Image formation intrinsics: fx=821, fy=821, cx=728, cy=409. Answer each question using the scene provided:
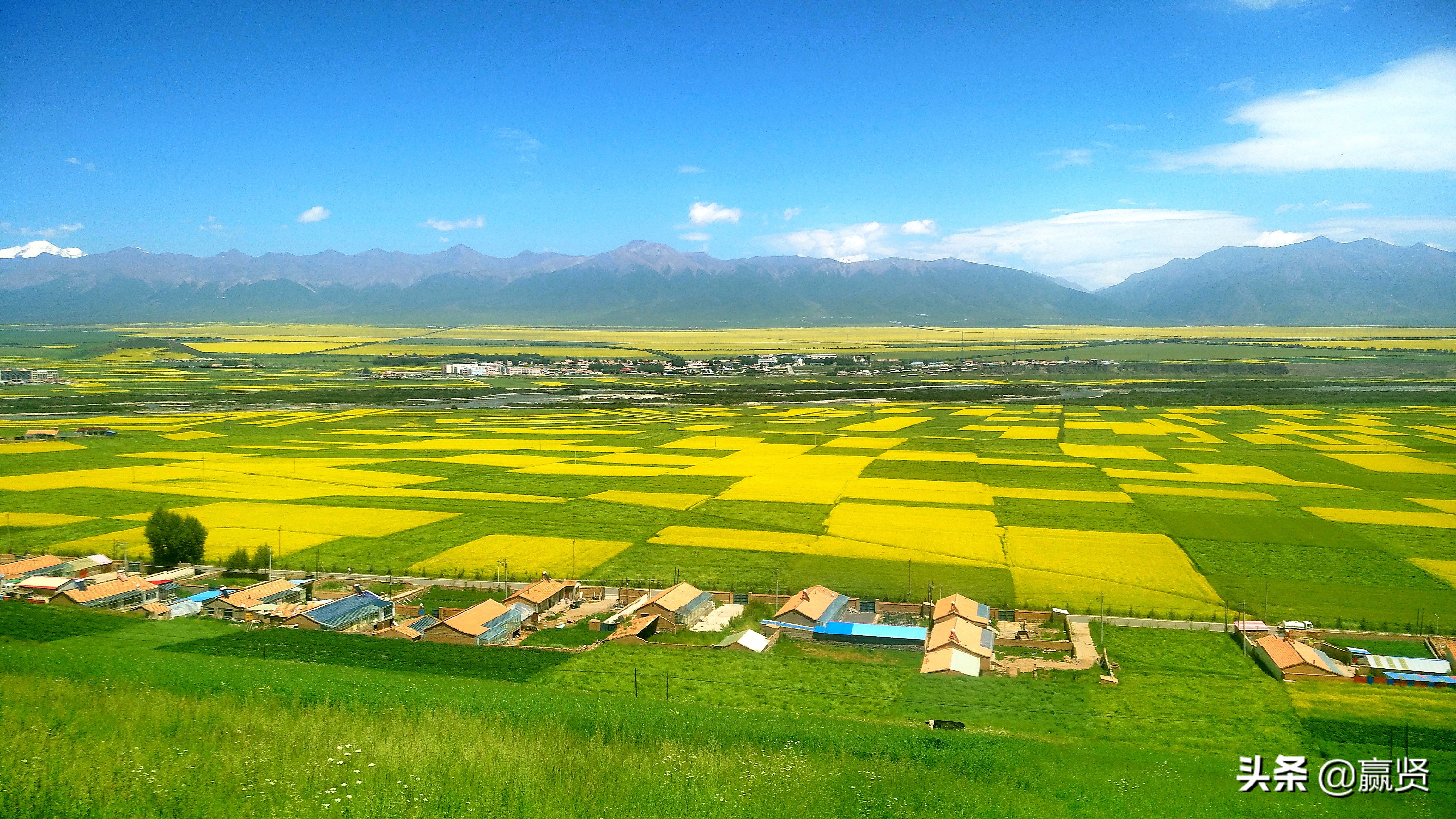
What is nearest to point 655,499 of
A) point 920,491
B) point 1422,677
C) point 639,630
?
point 920,491

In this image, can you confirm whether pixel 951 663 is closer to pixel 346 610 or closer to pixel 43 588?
pixel 346 610

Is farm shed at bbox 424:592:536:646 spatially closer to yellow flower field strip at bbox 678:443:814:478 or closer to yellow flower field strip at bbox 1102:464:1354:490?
yellow flower field strip at bbox 678:443:814:478

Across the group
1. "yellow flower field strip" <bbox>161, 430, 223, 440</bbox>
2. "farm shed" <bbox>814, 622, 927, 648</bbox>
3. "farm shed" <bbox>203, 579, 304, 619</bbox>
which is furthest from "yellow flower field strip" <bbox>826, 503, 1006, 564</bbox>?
"yellow flower field strip" <bbox>161, 430, 223, 440</bbox>

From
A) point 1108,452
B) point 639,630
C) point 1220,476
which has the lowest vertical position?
point 639,630

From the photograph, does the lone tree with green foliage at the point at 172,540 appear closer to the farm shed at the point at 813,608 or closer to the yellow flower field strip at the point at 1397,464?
the farm shed at the point at 813,608

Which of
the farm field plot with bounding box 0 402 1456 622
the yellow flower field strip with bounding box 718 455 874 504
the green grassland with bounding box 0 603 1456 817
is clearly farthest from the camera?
the yellow flower field strip with bounding box 718 455 874 504

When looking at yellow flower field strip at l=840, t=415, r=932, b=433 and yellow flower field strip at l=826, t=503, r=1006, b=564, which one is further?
yellow flower field strip at l=840, t=415, r=932, b=433
